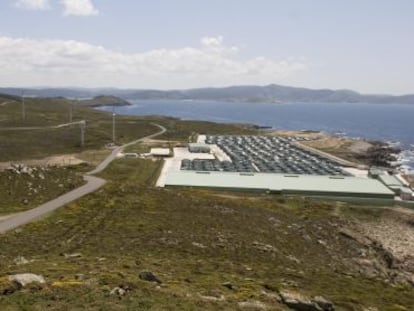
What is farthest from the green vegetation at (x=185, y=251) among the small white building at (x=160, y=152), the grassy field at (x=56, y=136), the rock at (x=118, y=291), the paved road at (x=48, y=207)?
the grassy field at (x=56, y=136)

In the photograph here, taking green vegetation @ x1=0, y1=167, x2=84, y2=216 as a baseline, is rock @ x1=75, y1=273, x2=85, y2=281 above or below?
above

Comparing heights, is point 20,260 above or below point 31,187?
above

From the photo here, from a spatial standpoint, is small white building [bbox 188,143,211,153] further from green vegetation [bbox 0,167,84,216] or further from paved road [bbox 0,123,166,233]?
green vegetation [bbox 0,167,84,216]

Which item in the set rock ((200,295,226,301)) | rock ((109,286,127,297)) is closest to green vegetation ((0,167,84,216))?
rock ((109,286,127,297))

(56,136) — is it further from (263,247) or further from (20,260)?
(20,260)

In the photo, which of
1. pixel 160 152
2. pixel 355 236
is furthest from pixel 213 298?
pixel 160 152

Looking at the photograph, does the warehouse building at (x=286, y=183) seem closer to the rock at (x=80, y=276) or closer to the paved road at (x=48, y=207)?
the paved road at (x=48, y=207)
